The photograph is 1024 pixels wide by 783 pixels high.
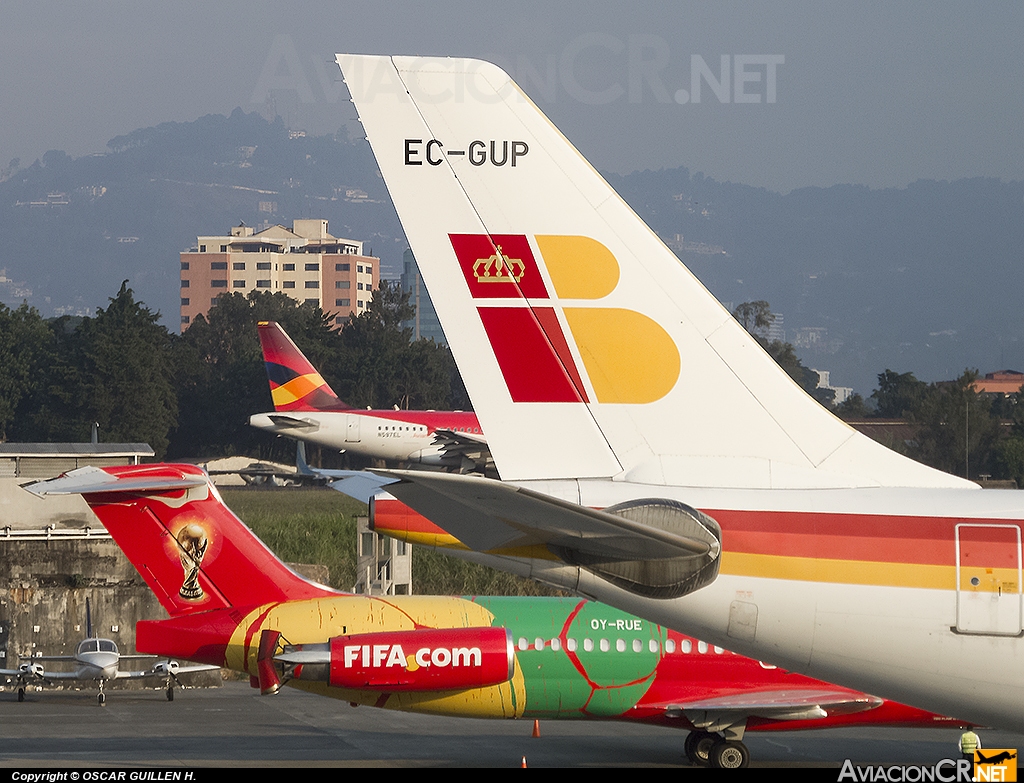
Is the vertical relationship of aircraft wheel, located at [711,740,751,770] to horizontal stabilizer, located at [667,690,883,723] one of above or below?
below

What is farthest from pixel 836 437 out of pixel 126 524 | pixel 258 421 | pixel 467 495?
pixel 258 421

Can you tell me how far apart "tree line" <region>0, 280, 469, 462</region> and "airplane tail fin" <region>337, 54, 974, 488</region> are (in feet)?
288

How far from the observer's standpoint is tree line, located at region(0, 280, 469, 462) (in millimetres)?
95125

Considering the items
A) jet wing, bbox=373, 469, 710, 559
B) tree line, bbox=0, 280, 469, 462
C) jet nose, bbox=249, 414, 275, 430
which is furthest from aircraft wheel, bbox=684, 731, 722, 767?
tree line, bbox=0, 280, 469, 462

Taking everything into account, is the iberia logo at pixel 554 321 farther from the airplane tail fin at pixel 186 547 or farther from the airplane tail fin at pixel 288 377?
the airplane tail fin at pixel 288 377

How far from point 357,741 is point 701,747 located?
7.08 m

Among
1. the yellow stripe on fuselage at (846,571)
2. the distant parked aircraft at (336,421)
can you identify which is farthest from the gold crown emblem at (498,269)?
the distant parked aircraft at (336,421)

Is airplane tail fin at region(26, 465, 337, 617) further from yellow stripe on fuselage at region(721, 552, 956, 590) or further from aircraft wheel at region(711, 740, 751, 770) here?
yellow stripe on fuselage at region(721, 552, 956, 590)

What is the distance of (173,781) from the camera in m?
18.0

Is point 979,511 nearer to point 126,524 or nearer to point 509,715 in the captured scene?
point 509,715

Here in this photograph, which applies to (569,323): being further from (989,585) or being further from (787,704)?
(787,704)

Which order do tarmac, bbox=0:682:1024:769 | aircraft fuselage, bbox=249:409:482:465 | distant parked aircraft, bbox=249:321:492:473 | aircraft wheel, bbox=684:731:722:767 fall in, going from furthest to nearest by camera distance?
1. distant parked aircraft, bbox=249:321:492:473
2. aircraft fuselage, bbox=249:409:482:465
3. tarmac, bbox=0:682:1024:769
4. aircraft wheel, bbox=684:731:722:767

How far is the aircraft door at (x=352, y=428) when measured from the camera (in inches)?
2803

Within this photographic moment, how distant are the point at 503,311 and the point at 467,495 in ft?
7.20
